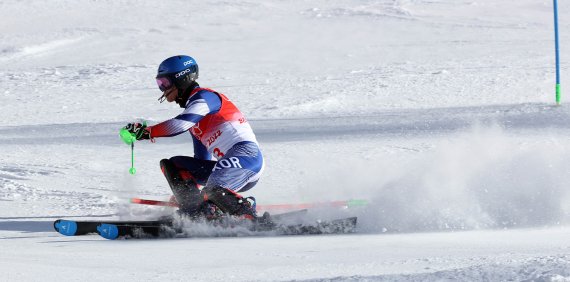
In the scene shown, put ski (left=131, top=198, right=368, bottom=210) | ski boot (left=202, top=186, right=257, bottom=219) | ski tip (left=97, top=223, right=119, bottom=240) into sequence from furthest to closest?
ski (left=131, top=198, right=368, bottom=210), ski boot (left=202, top=186, right=257, bottom=219), ski tip (left=97, top=223, right=119, bottom=240)

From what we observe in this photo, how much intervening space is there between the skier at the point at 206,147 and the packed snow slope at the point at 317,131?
0.91ft

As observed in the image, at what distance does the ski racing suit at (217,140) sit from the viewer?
24.2 feet

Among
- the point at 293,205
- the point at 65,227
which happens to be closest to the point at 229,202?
the point at 293,205

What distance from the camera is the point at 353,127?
45.2 ft

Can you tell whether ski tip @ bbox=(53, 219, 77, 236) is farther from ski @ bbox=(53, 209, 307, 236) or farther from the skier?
the skier

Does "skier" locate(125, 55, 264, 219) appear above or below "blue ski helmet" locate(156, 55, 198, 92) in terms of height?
below

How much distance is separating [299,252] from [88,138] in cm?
805

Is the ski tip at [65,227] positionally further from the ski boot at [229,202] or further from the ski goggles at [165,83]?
the ski goggles at [165,83]

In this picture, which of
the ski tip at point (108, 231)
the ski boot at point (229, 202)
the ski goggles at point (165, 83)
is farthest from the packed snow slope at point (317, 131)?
the ski goggles at point (165, 83)

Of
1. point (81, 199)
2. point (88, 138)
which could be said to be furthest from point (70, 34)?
point (81, 199)

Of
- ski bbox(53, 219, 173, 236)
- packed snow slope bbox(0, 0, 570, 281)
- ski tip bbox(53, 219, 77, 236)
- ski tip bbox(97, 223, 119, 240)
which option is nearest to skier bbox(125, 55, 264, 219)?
packed snow slope bbox(0, 0, 570, 281)

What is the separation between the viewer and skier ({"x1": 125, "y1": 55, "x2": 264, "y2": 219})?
7359 millimetres

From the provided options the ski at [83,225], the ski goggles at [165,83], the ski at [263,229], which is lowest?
the ski at [263,229]

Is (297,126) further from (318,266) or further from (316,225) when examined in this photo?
(318,266)
